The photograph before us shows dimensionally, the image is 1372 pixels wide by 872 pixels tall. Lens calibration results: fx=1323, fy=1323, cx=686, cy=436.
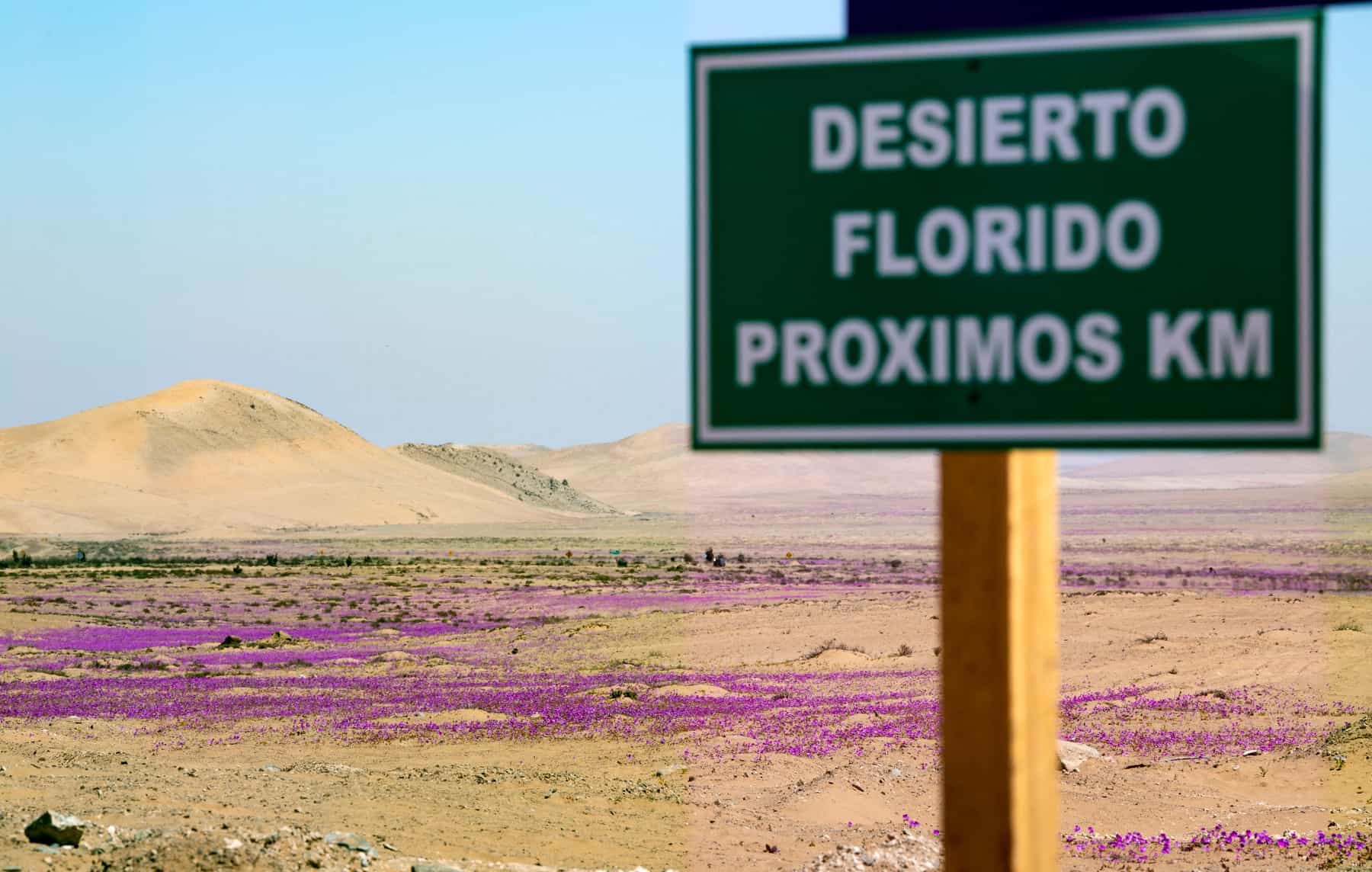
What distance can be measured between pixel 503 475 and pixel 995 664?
183873 millimetres

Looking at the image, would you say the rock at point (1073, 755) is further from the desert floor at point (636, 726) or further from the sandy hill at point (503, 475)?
the sandy hill at point (503, 475)

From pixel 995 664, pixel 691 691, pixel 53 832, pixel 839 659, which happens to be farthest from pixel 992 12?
pixel 839 659

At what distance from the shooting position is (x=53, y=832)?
9930 mm

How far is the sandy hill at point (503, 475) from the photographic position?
176 m

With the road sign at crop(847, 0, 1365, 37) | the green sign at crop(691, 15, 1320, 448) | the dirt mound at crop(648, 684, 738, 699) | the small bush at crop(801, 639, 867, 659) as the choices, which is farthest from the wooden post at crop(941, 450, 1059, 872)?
the small bush at crop(801, 639, 867, 659)

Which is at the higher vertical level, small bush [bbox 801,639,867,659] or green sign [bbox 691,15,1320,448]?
green sign [bbox 691,15,1320,448]

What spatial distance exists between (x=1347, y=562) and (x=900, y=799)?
181ft

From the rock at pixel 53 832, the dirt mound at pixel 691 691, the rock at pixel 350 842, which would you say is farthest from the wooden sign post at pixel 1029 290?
the dirt mound at pixel 691 691

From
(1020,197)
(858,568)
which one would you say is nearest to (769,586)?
(858,568)

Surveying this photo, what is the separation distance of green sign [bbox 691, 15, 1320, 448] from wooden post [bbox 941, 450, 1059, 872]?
0.13m

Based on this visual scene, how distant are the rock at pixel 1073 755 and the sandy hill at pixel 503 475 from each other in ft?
505

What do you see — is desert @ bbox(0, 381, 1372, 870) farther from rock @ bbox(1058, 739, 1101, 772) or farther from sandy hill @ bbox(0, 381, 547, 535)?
sandy hill @ bbox(0, 381, 547, 535)

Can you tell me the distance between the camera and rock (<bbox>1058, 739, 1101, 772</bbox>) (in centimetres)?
1525

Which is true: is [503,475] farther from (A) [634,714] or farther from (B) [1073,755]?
(B) [1073,755]
